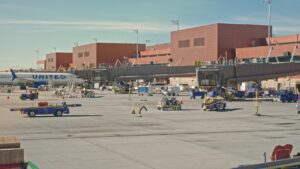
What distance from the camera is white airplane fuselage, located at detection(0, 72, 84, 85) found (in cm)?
13000

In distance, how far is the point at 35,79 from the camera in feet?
433

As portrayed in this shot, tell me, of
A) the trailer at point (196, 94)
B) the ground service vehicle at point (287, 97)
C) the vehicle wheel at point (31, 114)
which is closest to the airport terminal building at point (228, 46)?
the trailer at point (196, 94)

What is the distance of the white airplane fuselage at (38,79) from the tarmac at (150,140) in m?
86.1

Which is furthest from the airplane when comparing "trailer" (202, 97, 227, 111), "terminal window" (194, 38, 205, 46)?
"trailer" (202, 97, 227, 111)

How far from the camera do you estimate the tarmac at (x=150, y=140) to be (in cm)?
2220

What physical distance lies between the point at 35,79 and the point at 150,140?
107055 mm

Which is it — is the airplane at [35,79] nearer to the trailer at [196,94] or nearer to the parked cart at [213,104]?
the trailer at [196,94]

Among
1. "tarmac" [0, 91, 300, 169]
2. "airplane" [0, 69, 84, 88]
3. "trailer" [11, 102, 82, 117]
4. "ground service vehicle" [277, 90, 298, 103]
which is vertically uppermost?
"airplane" [0, 69, 84, 88]

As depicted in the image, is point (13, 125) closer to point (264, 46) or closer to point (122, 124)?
point (122, 124)

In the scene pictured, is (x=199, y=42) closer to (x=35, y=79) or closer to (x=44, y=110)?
(x=35, y=79)

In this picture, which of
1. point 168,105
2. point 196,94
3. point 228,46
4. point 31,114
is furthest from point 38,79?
point 31,114

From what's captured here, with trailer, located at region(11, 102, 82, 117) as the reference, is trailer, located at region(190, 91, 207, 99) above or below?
above

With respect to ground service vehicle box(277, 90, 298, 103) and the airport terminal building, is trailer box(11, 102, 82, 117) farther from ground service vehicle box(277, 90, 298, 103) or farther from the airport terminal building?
the airport terminal building

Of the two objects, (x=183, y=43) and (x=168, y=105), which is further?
(x=183, y=43)
